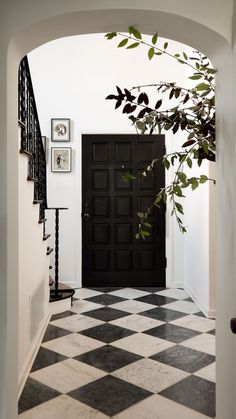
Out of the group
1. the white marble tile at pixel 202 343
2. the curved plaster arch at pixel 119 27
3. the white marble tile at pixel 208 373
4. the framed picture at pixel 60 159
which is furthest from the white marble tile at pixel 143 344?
the framed picture at pixel 60 159

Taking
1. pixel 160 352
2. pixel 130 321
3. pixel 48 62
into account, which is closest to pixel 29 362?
pixel 160 352

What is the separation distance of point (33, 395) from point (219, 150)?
1.87 meters

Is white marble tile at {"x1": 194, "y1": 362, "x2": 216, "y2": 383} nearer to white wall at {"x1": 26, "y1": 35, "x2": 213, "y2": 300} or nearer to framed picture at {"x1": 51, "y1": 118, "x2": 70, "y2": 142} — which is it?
white wall at {"x1": 26, "y1": 35, "x2": 213, "y2": 300}

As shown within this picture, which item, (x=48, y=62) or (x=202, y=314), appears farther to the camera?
(x=48, y=62)

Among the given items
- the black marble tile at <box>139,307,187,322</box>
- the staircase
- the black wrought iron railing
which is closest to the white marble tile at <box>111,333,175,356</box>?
the black marble tile at <box>139,307,187,322</box>

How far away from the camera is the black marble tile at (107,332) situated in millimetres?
3454

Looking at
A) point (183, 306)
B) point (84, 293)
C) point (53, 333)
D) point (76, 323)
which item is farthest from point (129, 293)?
point (53, 333)

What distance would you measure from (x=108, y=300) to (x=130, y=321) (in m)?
0.85

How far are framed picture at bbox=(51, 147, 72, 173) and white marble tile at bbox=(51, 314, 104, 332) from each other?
2.14 meters

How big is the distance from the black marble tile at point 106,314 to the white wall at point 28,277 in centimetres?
74

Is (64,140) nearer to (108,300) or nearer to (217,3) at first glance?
(108,300)

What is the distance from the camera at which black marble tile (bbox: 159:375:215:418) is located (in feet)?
7.45

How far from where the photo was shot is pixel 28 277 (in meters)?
2.79

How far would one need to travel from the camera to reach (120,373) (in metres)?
2.74
